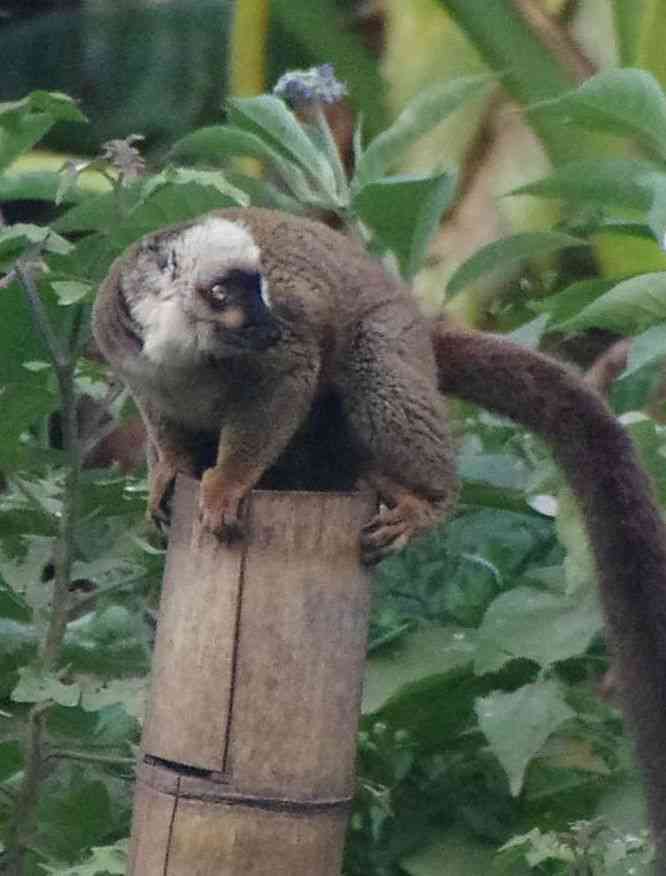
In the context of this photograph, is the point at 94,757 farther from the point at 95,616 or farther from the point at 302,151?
the point at 302,151

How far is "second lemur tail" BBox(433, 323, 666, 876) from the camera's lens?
208cm

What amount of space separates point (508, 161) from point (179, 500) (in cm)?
240

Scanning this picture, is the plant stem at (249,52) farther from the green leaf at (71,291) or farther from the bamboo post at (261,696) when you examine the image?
the bamboo post at (261,696)

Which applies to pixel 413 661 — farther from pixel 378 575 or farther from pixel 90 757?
pixel 90 757

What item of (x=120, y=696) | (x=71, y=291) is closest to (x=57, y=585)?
(x=120, y=696)

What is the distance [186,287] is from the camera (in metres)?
2.15

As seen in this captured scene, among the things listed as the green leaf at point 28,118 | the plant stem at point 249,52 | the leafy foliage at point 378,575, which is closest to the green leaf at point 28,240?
the leafy foliage at point 378,575

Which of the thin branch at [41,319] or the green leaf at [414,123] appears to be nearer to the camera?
the thin branch at [41,319]

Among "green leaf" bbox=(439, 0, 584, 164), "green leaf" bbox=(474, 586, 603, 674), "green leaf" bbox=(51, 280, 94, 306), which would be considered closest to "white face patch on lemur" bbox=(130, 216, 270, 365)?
"green leaf" bbox=(51, 280, 94, 306)

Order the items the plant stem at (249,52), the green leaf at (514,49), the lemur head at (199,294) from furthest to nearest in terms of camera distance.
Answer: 1. the plant stem at (249,52)
2. the green leaf at (514,49)
3. the lemur head at (199,294)

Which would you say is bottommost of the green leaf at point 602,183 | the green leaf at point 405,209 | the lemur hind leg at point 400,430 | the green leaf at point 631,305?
the lemur hind leg at point 400,430

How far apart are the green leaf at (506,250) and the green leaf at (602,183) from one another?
11 centimetres

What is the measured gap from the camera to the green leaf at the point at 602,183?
2.50 m

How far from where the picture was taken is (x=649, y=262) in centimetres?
355
